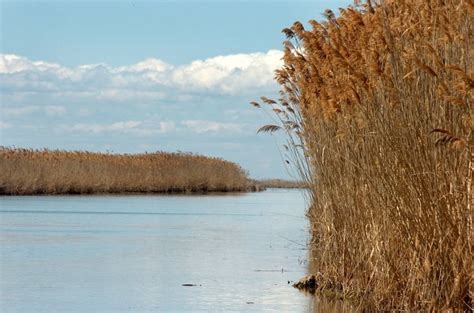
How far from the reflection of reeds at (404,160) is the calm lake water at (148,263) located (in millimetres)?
889

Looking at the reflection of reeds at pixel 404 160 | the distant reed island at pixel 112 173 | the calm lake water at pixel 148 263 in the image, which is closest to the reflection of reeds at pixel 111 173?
the distant reed island at pixel 112 173

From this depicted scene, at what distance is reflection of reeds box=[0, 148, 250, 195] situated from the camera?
29672 mm

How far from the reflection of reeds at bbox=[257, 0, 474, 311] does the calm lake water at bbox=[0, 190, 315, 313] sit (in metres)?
0.89

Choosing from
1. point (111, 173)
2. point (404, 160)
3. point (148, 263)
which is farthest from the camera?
point (111, 173)

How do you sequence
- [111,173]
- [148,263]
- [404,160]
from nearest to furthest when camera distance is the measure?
[404,160] < [148,263] < [111,173]

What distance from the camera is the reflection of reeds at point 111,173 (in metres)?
29.7

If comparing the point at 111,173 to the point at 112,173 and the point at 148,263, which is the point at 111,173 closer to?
the point at 112,173

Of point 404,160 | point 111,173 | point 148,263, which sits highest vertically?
point 111,173

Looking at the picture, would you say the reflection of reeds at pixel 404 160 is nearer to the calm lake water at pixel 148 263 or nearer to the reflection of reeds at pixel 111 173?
the calm lake water at pixel 148 263

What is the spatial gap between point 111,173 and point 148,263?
2319cm

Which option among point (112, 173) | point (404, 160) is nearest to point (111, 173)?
point (112, 173)

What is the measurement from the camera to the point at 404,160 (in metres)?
6.71

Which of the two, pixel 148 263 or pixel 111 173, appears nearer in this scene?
pixel 148 263

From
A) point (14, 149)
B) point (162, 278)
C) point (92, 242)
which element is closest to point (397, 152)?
point (162, 278)
